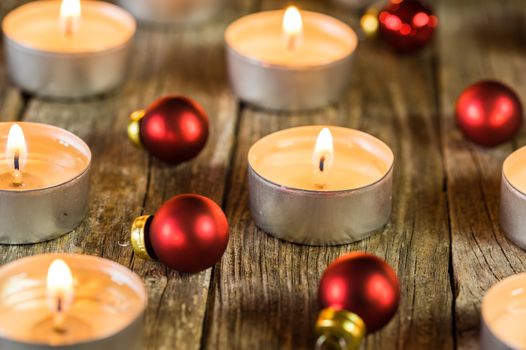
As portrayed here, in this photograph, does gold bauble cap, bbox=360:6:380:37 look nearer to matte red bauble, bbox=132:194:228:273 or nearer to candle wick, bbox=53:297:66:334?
matte red bauble, bbox=132:194:228:273

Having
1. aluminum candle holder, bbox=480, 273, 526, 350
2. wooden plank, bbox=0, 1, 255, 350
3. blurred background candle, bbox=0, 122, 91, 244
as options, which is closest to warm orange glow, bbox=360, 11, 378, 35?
wooden plank, bbox=0, 1, 255, 350

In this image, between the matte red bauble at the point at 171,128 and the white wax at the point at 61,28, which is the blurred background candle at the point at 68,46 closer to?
the white wax at the point at 61,28

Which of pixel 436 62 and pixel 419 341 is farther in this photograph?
pixel 436 62

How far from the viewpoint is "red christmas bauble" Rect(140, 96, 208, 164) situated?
1.37 meters

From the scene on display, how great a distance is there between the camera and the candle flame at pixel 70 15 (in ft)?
5.26

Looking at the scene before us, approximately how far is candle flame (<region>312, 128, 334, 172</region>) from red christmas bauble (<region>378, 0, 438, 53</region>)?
476mm

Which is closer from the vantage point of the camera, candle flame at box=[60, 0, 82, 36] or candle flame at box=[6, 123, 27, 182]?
candle flame at box=[6, 123, 27, 182]

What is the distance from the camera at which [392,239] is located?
1.29 m

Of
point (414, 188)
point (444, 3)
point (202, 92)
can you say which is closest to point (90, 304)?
point (414, 188)

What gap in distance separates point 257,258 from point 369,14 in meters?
0.64

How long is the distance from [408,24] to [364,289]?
0.77 meters

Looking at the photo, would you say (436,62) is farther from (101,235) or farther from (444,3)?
(101,235)

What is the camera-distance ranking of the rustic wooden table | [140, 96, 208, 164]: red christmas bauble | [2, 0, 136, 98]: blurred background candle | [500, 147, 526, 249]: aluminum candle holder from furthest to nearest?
[2, 0, 136, 98]: blurred background candle < [140, 96, 208, 164]: red christmas bauble < [500, 147, 526, 249]: aluminum candle holder < the rustic wooden table

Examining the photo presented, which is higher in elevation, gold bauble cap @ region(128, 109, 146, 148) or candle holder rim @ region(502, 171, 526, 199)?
candle holder rim @ region(502, 171, 526, 199)
